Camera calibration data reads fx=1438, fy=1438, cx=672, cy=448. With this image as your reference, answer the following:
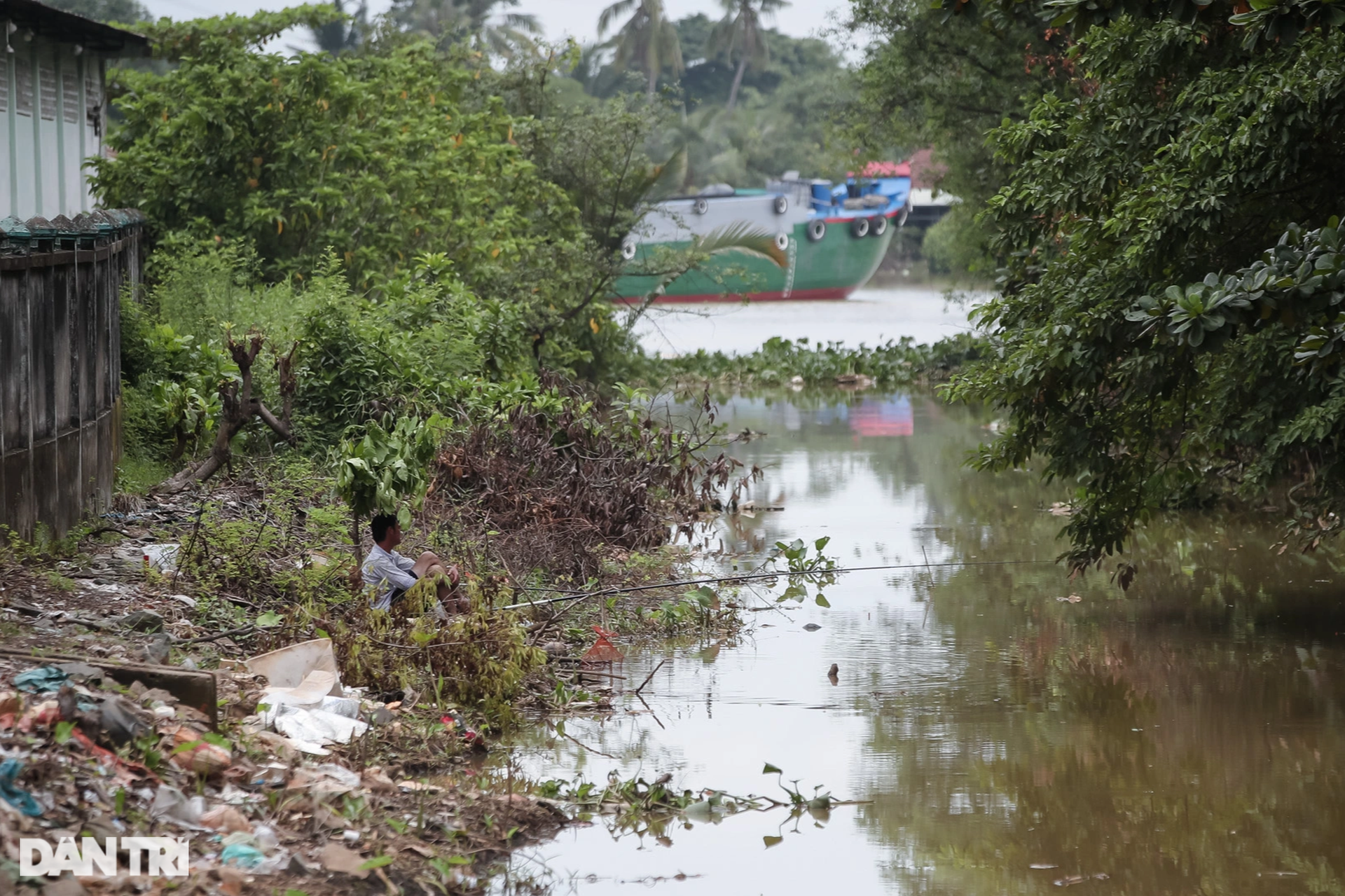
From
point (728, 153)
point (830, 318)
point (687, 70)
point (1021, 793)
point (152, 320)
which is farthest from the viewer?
point (687, 70)

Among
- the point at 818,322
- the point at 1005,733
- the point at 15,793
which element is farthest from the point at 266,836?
the point at 818,322

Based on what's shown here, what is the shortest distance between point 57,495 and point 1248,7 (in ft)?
23.6

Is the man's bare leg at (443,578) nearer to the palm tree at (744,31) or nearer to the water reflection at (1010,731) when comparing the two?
the water reflection at (1010,731)

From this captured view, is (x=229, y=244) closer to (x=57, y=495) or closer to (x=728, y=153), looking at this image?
(x=57, y=495)

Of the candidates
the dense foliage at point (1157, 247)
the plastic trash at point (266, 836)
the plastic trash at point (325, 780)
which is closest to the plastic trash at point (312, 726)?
the plastic trash at point (325, 780)

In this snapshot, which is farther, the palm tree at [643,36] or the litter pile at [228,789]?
the palm tree at [643,36]

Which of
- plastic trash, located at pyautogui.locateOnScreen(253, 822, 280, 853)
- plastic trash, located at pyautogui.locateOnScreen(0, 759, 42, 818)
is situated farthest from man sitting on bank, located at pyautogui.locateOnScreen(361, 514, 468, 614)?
plastic trash, located at pyautogui.locateOnScreen(0, 759, 42, 818)

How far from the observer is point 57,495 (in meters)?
8.93

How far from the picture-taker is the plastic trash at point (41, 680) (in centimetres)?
564

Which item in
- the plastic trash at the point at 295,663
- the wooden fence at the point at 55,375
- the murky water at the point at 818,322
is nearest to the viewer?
the plastic trash at the point at 295,663

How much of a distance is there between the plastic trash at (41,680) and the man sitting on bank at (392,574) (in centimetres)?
251

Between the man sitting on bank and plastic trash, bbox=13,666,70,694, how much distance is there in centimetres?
251

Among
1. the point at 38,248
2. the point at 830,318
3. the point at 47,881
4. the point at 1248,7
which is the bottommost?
the point at 830,318

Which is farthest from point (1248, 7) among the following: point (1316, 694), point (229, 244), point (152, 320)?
point (229, 244)
